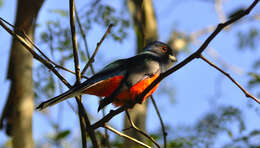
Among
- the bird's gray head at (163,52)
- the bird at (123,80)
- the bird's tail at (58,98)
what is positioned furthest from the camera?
the bird's gray head at (163,52)

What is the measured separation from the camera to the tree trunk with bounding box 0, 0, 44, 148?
318 cm

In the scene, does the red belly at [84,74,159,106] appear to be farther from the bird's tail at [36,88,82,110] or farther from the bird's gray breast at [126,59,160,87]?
the bird's tail at [36,88,82,110]

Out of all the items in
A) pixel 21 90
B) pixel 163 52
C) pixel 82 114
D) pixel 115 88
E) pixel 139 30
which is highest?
pixel 139 30

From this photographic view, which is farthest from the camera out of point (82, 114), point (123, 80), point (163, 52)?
point (163, 52)

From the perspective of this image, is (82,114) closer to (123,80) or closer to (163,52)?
(123,80)

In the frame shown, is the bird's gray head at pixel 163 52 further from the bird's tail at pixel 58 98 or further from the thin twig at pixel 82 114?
the thin twig at pixel 82 114

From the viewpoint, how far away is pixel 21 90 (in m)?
3.33

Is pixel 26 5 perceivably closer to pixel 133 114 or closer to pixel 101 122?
→ pixel 101 122

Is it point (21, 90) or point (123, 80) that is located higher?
point (21, 90)

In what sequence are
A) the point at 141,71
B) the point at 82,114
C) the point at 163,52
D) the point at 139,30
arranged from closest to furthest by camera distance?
the point at 82,114 < the point at 141,71 < the point at 163,52 < the point at 139,30

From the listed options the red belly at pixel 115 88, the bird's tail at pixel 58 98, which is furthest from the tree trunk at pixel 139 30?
the bird's tail at pixel 58 98

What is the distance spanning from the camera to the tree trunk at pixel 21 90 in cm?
318

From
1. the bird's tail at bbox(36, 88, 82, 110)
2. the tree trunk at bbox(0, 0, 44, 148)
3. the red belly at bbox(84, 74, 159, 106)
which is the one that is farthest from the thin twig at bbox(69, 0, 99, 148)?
the tree trunk at bbox(0, 0, 44, 148)

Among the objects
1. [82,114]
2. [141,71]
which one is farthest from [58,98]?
[141,71]
